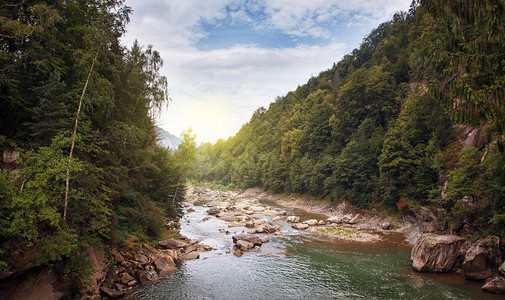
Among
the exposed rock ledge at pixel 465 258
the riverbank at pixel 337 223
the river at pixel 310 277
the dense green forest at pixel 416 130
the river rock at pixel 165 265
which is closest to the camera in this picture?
the dense green forest at pixel 416 130

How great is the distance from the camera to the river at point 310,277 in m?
14.9

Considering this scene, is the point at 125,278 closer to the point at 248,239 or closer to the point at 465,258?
the point at 248,239

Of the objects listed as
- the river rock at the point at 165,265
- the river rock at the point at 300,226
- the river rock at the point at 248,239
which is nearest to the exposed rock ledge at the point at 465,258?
the river rock at the point at 248,239

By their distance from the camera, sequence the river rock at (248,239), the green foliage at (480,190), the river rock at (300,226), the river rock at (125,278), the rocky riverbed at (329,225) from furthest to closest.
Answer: the river rock at (300,226), the rocky riverbed at (329,225), the river rock at (248,239), the green foliage at (480,190), the river rock at (125,278)

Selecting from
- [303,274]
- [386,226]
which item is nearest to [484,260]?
[303,274]

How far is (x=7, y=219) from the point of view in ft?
29.2

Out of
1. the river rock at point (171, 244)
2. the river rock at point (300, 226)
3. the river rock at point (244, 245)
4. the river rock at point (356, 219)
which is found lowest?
the river rock at point (300, 226)

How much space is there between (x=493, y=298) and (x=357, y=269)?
24.8 ft

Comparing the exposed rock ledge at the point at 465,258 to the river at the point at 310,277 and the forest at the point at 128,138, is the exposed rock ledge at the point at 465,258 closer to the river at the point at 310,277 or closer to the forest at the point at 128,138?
the river at the point at 310,277

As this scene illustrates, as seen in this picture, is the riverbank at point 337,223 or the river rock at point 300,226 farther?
the river rock at point 300,226

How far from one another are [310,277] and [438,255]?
9713 millimetres

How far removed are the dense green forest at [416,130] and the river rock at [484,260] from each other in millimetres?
1133

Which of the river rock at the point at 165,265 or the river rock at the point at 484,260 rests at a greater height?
the river rock at the point at 484,260

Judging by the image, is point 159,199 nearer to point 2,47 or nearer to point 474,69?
point 2,47
